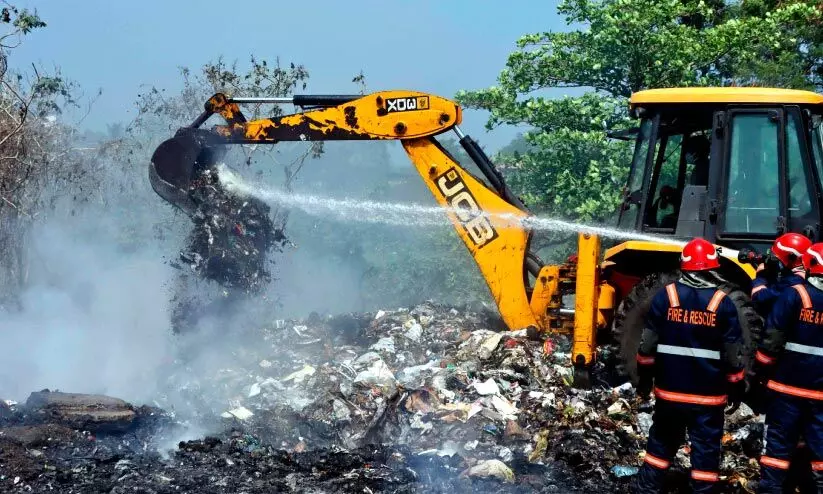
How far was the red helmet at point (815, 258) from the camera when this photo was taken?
203 inches

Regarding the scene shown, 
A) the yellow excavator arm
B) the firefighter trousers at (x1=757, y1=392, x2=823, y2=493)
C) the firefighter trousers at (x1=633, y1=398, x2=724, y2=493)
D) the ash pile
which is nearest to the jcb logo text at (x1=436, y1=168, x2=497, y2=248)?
the yellow excavator arm

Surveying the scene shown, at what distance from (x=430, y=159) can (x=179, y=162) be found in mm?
2478

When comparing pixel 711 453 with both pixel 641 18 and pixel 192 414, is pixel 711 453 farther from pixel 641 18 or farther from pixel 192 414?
pixel 641 18

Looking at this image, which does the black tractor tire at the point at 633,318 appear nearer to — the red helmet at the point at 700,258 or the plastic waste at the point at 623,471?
the plastic waste at the point at 623,471

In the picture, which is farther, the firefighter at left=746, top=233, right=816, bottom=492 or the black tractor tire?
the black tractor tire

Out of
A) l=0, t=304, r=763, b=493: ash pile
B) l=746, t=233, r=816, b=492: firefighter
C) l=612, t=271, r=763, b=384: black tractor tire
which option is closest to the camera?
l=746, t=233, r=816, b=492: firefighter

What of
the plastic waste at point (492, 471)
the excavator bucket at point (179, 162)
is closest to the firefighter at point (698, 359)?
the plastic waste at point (492, 471)

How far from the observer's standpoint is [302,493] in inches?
215

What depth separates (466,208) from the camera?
8.12 meters

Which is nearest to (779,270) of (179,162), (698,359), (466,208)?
(698,359)

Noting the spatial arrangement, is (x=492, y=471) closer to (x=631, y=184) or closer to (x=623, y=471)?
(x=623, y=471)

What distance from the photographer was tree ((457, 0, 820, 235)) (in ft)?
41.1

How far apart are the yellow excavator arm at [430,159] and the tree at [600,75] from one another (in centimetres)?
427

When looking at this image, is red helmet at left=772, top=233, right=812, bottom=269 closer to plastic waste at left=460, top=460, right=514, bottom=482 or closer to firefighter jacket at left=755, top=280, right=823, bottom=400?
firefighter jacket at left=755, top=280, right=823, bottom=400
